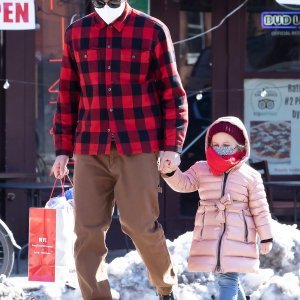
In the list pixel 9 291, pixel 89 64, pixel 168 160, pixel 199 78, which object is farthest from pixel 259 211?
pixel 199 78

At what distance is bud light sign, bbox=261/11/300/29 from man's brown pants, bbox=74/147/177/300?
12.0 ft

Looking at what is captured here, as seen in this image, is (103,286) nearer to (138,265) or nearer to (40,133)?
(138,265)

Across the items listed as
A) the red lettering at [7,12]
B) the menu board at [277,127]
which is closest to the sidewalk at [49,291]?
the red lettering at [7,12]

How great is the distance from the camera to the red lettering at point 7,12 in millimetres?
7145

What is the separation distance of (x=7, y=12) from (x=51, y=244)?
2.12m

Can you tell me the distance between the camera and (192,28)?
8.38m

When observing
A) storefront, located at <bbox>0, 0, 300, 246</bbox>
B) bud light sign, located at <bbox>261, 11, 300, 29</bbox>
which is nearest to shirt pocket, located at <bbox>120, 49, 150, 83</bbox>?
storefront, located at <bbox>0, 0, 300, 246</bbox>

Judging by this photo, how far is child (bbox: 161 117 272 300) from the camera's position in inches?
203

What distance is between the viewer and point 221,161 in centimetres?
518

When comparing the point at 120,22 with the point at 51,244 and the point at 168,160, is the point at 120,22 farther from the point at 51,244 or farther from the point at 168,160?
the point at 51,244

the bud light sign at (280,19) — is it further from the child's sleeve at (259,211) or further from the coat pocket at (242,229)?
the coat pocket at (242,229)

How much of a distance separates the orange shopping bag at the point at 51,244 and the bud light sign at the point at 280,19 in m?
3.19

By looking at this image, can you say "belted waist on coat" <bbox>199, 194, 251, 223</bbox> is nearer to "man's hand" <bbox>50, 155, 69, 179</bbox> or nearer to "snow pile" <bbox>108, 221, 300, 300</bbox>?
"snow pile" <bbox>108, 221, 300, 300</bbox>

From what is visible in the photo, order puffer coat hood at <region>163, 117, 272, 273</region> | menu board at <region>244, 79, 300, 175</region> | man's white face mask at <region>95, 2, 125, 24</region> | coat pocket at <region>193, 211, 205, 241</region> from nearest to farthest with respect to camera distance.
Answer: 1. man's white face mask at <region>95, 2, 125, 24</region>
2. puffer coat hood at <region>163, 117, 272, 273</region>
3. coat pocket at <region>193, 211, 205, 241</region>
4. menu board at <region>244, 79, 300, 175</region>
